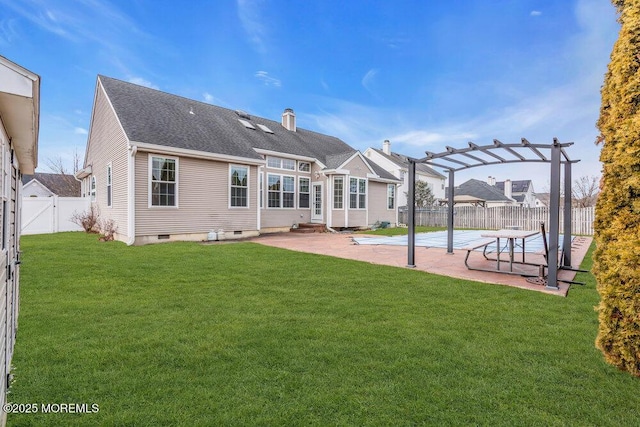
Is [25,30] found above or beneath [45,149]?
above

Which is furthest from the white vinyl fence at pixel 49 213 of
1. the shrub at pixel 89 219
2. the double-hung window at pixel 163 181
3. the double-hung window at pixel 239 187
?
the double-hung window at pixel 239 187

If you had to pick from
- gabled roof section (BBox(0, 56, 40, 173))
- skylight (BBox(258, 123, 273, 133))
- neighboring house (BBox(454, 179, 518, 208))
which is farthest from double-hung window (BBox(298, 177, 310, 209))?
neighboring house (BBox(454, 179, 518, 208))

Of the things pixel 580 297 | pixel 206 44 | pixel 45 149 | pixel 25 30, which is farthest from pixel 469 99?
pixel 45 149

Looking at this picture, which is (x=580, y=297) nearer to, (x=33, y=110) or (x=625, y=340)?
(x=625, y=340)

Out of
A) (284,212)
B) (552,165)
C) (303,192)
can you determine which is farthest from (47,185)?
(552,165)

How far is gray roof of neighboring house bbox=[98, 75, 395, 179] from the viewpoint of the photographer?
37.0 ft

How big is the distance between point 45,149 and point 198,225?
24.4m

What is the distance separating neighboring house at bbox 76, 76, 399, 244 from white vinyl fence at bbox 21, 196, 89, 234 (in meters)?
1.20

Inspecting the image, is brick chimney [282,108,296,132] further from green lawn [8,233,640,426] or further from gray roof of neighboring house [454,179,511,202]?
gray roof of neighboring house [454,179,511,202]

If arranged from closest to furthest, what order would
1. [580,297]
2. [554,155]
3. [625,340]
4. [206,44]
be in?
1. [625,340]
2. [580,297]
3. [554,155]
4. [206,44]

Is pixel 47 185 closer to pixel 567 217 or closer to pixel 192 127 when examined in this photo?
pixel 192 127

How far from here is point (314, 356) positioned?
2.85 metres

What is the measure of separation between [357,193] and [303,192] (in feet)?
9.65

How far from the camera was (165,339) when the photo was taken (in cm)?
319
